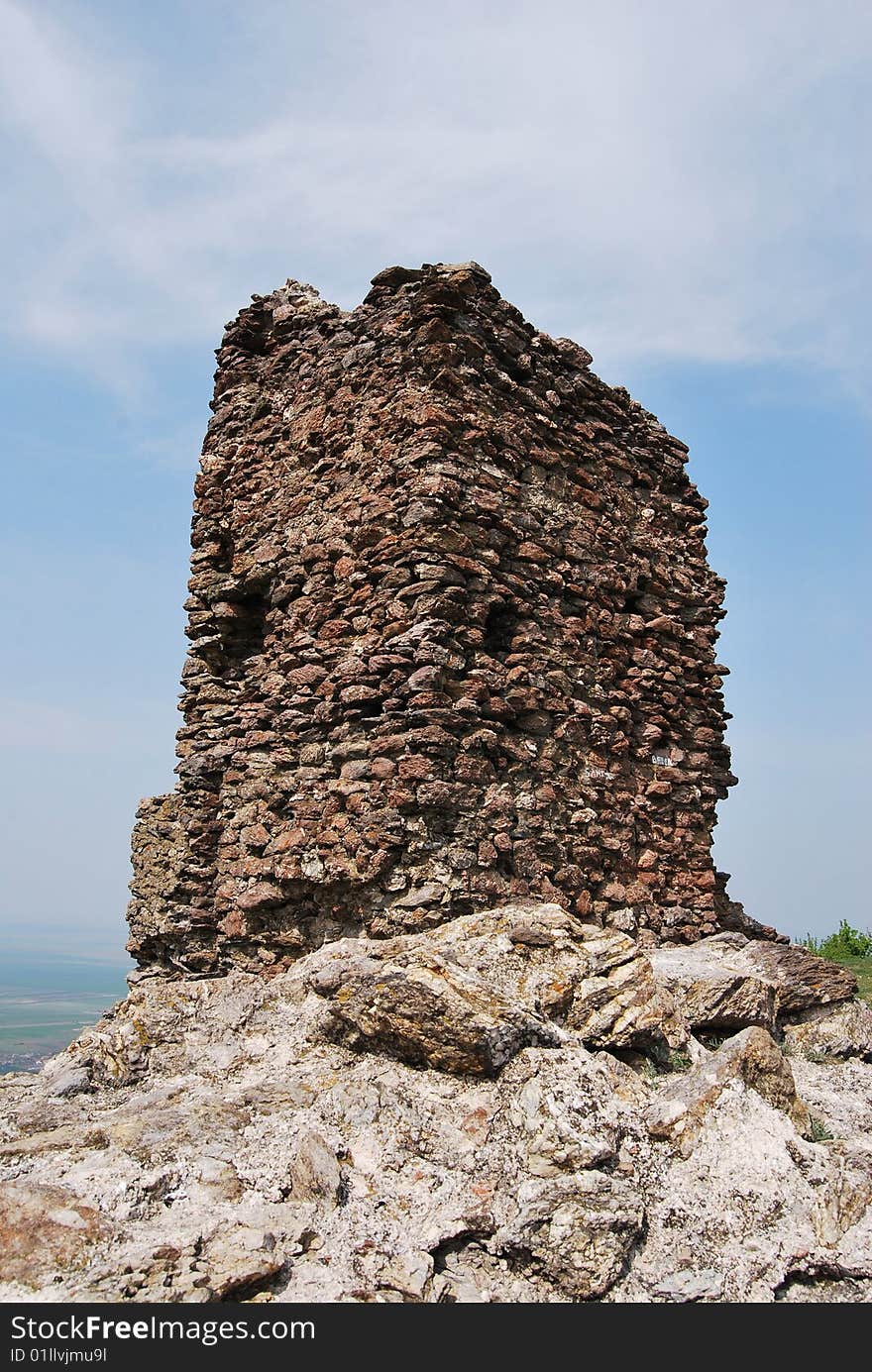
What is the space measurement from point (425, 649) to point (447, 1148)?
108 inches

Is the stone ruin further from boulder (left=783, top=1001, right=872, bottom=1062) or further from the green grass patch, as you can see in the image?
the green grass patch

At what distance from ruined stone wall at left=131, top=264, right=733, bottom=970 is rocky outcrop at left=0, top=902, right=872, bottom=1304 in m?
0.83

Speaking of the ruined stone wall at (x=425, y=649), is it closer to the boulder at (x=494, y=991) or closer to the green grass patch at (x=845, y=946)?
the boulder at (x=494, y=991)

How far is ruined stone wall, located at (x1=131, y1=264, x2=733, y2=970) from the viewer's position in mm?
5984

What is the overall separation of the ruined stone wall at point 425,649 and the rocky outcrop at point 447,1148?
83 centimetres

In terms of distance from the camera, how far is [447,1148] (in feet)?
13.3

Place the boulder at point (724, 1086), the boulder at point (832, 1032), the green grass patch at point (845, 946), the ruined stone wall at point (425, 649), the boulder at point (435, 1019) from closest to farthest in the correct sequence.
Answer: the boulder at point (724, 1086)
the boulder at point (435, 1019)
the boulder at point (832, 1032)
the ruined stone wall at point (425, 649)
the green grass patch at point (845, 946)

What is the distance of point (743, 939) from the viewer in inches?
273

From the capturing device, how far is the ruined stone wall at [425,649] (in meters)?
5.98

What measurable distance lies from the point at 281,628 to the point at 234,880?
1672mm

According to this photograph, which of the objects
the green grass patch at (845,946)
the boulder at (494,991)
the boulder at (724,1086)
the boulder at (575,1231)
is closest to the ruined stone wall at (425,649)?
the boulder at (494,991)

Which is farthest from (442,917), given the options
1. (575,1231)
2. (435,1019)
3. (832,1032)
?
(832,1032)

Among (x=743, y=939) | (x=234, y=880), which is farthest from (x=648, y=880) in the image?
(x=234, y=880)
